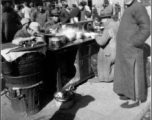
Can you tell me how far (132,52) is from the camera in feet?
12.6

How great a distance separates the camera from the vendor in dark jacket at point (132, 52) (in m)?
3.55

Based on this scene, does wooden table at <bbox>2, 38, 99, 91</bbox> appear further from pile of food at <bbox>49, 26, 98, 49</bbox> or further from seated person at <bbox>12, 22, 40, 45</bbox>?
seated person at <bbox>12, 22, 40, 45</bbox>

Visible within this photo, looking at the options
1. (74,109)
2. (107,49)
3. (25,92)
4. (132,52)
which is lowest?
(74,109)

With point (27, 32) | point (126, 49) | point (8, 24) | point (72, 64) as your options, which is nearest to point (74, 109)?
point (72, 64)

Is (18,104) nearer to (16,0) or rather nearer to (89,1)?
(89,1)

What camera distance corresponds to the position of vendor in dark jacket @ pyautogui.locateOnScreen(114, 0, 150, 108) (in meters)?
3.55

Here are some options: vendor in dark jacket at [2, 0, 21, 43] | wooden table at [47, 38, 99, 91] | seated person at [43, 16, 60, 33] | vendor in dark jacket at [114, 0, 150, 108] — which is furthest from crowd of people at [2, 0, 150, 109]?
vendor in dark jacket at [2, 0, 21, 43]

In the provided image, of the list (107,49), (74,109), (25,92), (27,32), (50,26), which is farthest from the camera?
(50,26)

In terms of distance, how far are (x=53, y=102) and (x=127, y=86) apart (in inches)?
71.9

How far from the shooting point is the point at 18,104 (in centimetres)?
421

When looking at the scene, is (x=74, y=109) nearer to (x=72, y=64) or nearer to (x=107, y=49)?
(x=72, y=64)

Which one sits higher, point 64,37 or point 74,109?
point 64,37

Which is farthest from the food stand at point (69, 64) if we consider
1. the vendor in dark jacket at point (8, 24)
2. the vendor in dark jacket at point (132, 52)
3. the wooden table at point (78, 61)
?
the vendor in dark jacket at point (8, 24)

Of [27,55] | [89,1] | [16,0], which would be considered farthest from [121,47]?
[16,0]
